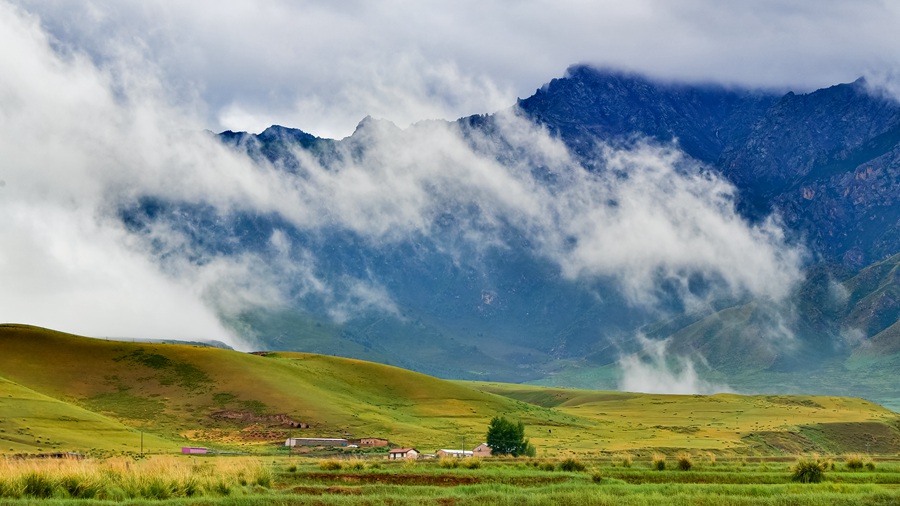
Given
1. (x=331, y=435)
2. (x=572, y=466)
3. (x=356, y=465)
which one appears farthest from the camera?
(x=331, y=435)

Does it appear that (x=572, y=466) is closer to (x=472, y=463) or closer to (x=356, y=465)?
(x=472, y=463)

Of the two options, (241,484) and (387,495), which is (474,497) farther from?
(241,484)

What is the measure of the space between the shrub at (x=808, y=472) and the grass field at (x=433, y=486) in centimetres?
53

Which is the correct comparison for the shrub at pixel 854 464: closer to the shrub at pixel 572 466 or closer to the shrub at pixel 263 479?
the shrub at pixel 572 466

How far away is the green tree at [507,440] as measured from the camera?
110 metres

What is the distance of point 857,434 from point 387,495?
152178mm

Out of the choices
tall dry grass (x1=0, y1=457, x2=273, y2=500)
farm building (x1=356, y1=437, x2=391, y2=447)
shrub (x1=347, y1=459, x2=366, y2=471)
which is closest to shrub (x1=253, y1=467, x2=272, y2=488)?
tall dry grass (x1=0, y1=457, x2=273, y2=500)

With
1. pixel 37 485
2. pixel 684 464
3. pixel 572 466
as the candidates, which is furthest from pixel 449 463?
pixel 37 485

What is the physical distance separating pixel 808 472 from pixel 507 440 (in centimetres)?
6180

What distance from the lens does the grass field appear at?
38719mm

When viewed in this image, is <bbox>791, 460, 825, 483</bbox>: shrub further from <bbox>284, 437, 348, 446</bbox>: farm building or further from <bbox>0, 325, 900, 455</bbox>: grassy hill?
<bbox>284, 437, 348, 446</bbox>: farm building

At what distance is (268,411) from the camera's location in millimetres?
149250

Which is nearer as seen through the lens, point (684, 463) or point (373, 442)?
point (684, 463)

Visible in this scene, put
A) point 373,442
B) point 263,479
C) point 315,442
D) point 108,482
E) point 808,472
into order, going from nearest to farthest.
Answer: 1. point 108,482
2. point 263,479
3. point 808,472
4. point 373,442
5. point 315,442
